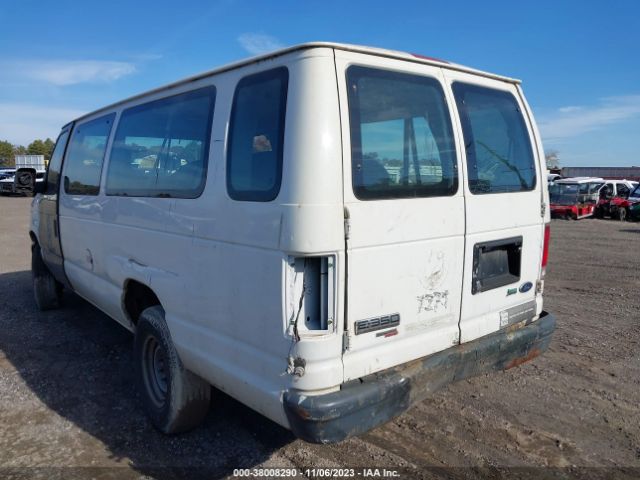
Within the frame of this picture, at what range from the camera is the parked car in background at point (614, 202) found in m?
20.7

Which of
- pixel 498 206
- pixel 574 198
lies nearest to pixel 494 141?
pixel 498 206

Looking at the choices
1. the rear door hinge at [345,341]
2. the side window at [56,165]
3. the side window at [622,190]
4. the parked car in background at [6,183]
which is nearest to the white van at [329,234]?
the rear door hinge at [345,341]

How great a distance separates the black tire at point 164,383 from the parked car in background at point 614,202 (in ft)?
71.5

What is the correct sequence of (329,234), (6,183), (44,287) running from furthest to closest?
(6,183) → (44,287) → (329,234)

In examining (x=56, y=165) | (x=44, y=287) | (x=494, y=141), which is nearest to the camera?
(x=494, y=141)

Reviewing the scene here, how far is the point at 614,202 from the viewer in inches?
822

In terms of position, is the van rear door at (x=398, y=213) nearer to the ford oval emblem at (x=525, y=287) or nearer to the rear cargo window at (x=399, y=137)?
the rear cargo window at (x=399, y=137)

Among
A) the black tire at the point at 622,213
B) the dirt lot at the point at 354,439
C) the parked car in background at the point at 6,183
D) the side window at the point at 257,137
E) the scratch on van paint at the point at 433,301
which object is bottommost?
the dirt lot at the point at 354,439

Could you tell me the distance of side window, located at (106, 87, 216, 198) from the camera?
2990 millimetres

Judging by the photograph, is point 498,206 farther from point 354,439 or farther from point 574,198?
point 574,198

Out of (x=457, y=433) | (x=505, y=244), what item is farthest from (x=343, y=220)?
(x=457, y=433)

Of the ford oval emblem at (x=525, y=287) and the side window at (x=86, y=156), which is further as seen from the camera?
the side window at (x=86, y=156)

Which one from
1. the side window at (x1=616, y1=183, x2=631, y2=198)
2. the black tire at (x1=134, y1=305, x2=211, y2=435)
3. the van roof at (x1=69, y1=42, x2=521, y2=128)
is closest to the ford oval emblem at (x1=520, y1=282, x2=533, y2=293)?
the van roof at (x1=69, y1=42, x2=521, y2=128)

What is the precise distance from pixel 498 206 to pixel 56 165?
475 centimetres
